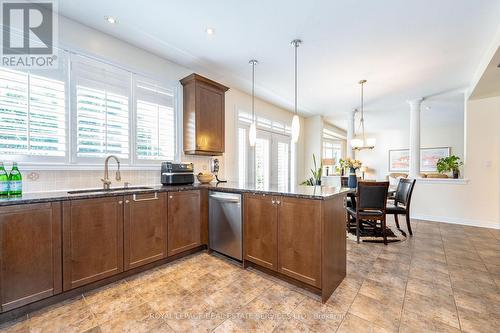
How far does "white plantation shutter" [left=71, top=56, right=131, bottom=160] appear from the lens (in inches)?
92.7

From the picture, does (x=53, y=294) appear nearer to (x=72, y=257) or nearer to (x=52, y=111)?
(x=72, y=257)

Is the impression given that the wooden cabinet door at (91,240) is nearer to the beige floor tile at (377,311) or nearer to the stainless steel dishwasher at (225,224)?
the stainless steel dishwasher at (225,224)

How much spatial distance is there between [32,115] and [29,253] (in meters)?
1.28

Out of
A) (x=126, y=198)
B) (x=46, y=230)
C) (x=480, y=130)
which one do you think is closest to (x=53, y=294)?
(x=46, y=230)

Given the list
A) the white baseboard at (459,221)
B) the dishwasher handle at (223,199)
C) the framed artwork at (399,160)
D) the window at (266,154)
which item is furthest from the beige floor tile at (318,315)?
the framed artwork at (399,160)

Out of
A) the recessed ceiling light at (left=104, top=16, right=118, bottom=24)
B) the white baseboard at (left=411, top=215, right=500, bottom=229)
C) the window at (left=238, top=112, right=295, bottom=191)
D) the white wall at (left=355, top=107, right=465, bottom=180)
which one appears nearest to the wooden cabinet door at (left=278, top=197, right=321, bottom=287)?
the window at (left=238, top=112, right=295, bottom=191)

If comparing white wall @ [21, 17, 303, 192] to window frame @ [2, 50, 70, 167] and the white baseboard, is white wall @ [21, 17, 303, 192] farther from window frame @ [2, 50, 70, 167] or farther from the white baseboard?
the white baseboard

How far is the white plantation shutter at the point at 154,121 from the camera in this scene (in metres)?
2.84

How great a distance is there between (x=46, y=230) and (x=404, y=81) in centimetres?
530

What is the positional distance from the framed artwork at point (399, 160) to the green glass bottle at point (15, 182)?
10.3 m

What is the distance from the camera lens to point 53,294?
1.75m

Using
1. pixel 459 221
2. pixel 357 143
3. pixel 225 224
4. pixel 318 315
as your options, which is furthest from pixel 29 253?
pixel 459 221

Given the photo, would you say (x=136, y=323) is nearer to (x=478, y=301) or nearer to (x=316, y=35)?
(x=478, y=301)

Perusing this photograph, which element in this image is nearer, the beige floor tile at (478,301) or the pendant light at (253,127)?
the beige floor tile at (478,301)
